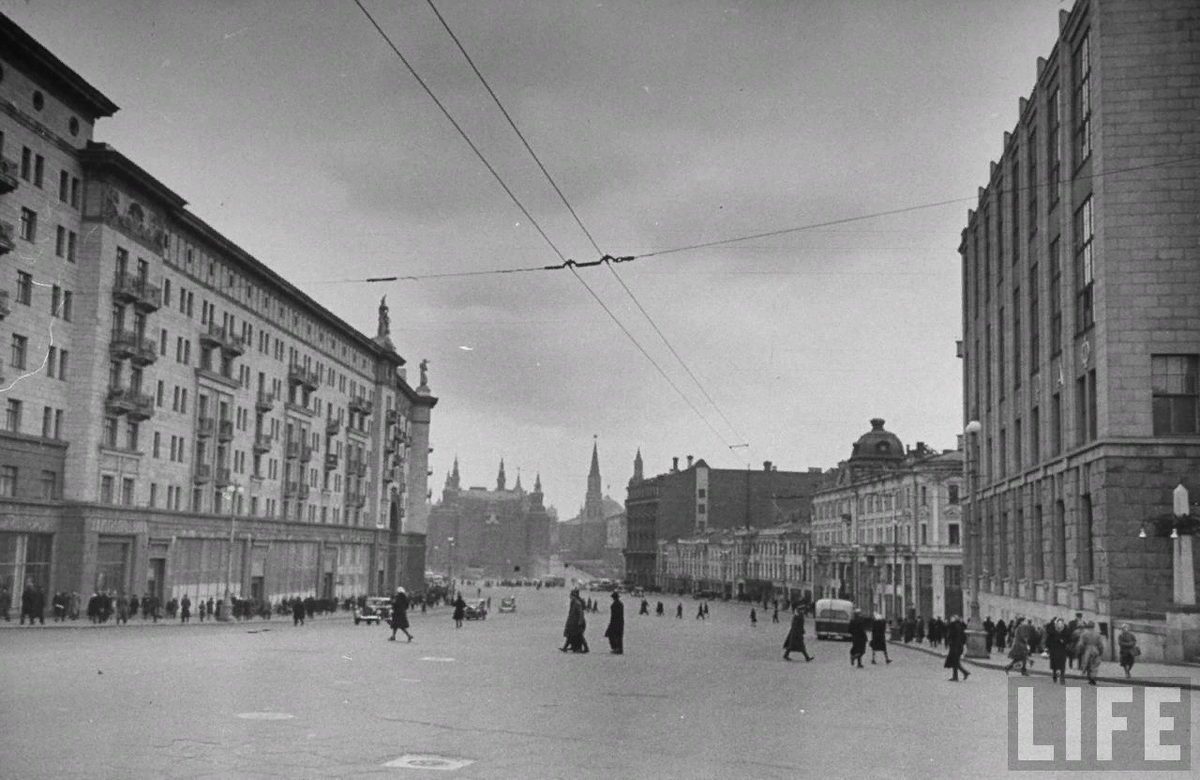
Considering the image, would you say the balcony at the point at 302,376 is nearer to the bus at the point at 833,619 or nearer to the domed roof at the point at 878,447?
the bus at the point at 833,619

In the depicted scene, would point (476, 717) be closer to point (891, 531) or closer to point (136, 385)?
point (136, 385)

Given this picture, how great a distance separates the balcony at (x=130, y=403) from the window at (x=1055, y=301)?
38.8 metres

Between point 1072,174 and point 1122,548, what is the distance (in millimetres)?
12929

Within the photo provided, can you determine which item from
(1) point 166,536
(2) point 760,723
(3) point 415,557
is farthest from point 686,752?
(3) point 415,557

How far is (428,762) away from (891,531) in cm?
7800

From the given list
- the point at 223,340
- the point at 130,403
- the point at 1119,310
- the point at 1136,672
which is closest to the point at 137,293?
the point at 130,403

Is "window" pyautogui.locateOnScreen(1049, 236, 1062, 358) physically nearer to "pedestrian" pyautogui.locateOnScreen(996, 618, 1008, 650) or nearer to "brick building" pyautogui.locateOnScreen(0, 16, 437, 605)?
"pedestrian" pyautogui.locateOnScreen(996, 618, 1008, 650)

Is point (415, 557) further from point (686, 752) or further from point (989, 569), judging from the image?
point (686, 752)

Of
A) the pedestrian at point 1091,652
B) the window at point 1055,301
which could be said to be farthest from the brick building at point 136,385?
the window at point 1055,301

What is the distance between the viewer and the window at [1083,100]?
116 ft

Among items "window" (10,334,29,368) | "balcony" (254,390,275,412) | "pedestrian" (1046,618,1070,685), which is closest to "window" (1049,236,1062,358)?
"pedestrian" (1046,618,1070,685)

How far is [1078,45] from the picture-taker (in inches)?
1452

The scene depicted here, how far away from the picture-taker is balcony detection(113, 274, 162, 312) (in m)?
48.9

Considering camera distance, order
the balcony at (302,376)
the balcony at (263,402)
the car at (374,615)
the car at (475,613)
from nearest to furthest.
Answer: the car at (374,615)
the car at (475,613)
the balcony at (263,402)
the balcony at (302,376)
